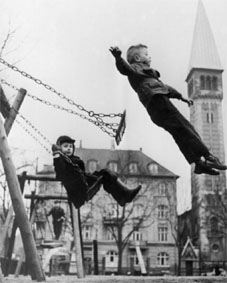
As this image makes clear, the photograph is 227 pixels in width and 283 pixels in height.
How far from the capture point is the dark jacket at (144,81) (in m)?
5.88

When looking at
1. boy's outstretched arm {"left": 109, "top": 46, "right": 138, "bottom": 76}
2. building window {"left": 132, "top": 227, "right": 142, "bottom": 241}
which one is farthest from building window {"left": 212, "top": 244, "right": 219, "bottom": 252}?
boy's outstretched arm {"left": 109, "top": 46, "right": 138, "bottom": 76}

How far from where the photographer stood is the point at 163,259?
153 feet

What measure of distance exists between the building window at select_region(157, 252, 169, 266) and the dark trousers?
41955 millimetres

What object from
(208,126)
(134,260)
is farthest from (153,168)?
(208,126)

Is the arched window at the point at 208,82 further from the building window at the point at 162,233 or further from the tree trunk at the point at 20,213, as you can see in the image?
the tree trunk at the point at 20,213

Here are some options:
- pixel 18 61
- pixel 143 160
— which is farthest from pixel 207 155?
pixel 143 160

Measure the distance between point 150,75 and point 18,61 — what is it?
7.14 m

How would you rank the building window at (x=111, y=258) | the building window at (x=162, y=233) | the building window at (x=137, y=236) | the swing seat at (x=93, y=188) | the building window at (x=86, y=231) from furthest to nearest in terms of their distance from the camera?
1. the building window at (x=162, y=233)
2. the building window at (x=137, y=236)
3. the building window at (x=86, y=231)
4. the building window at (x=111, y=258)
5. the swing seat at (x=93, y=188)

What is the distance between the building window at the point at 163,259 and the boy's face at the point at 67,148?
41.1 meters

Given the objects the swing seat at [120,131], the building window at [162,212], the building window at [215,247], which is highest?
the building window at [162,212]

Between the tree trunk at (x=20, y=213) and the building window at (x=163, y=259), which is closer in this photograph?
the tree trunk at (x=20, y=213)

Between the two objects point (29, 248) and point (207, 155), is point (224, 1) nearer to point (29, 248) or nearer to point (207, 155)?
point (207, 155)

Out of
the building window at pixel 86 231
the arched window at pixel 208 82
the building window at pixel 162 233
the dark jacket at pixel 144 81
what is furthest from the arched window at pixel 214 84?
the dark jacket at pixel 144 81

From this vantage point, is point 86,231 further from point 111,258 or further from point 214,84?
point 214,84
